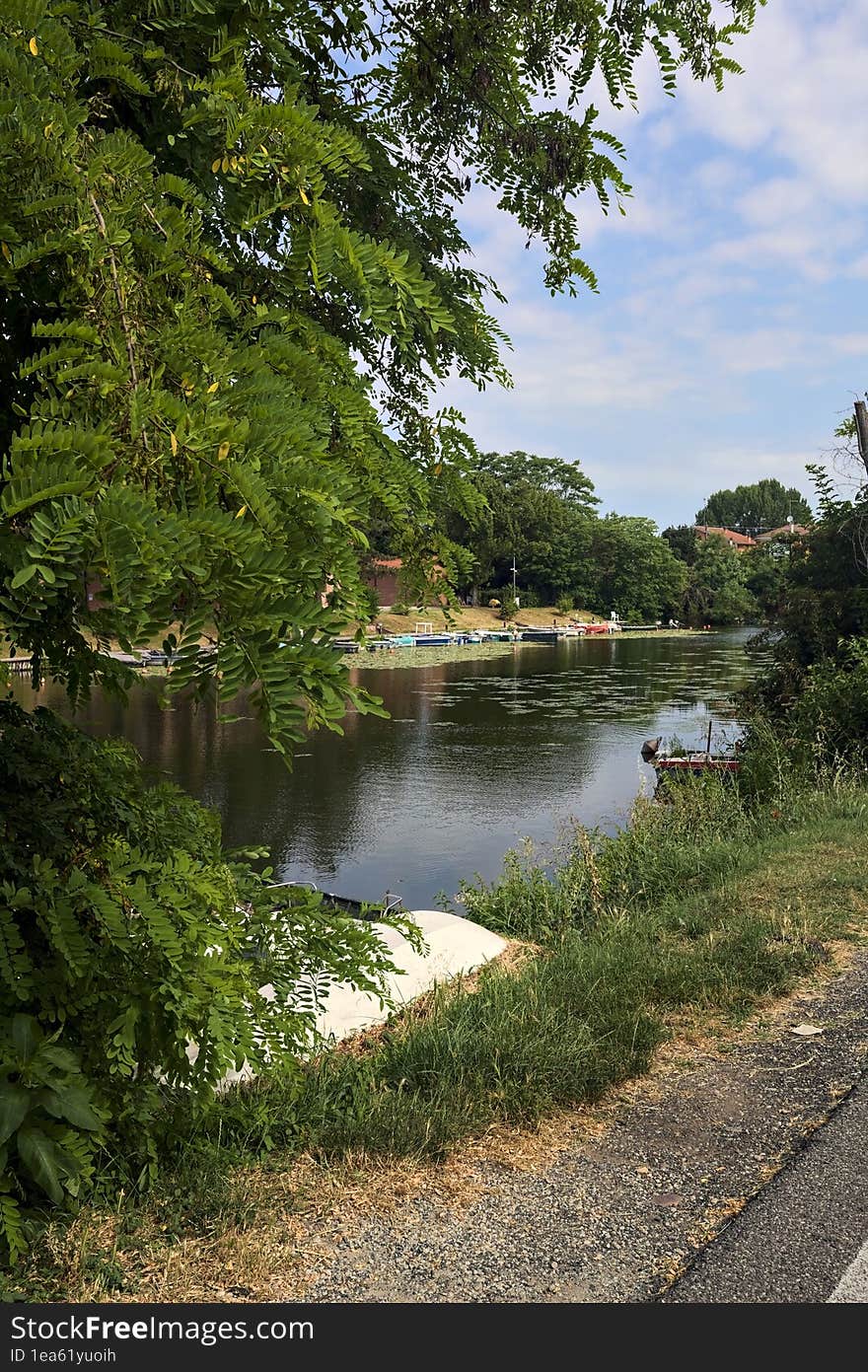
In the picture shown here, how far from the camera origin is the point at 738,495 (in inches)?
6599

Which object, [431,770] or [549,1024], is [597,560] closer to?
[431,770]

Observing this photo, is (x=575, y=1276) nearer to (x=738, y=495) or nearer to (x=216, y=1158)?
(x=216, y=1158)

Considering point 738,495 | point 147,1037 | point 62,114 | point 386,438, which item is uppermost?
point 738,495

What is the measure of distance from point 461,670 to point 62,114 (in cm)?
5642

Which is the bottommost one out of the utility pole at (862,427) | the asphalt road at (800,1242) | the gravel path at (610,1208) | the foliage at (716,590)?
the gravel path at (610,1208)

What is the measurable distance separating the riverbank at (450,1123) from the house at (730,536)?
124m

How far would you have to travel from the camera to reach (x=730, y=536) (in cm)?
15075

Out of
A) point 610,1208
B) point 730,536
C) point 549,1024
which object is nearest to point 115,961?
point 610,1208

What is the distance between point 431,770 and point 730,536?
13252 cm

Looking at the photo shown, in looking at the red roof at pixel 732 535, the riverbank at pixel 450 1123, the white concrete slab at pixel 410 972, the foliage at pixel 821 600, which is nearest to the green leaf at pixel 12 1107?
the riverbank at pixel 450 1123

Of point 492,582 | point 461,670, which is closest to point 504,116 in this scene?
point 461,670

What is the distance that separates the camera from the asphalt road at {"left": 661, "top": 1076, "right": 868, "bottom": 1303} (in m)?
2.67

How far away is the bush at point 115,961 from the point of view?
8.86 ft

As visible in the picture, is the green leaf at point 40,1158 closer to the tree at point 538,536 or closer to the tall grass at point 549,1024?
the tall grass at point 549,1024
